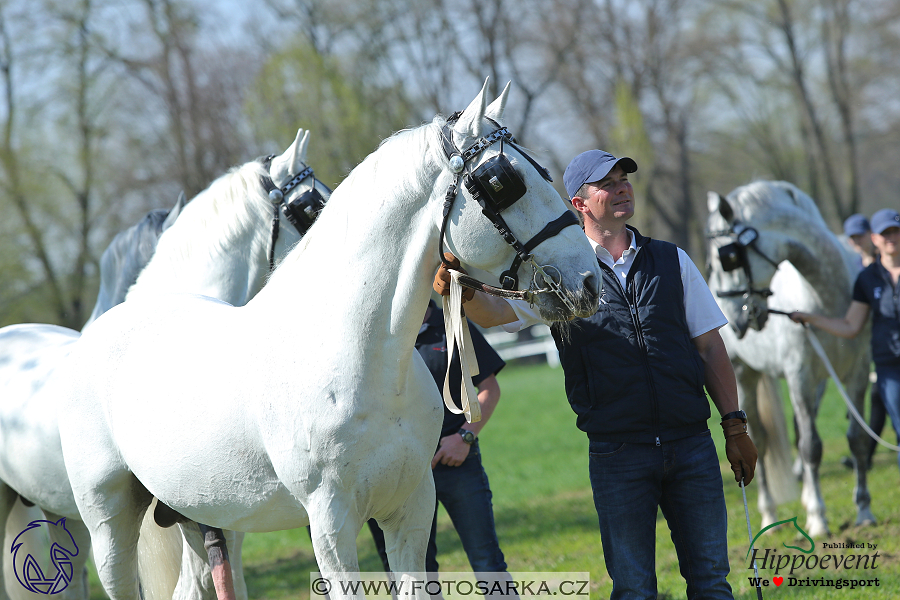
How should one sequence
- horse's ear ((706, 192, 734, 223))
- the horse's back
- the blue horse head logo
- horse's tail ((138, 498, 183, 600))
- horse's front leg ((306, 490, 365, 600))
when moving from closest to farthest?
horse's front leg ((306, 490, 365, 600))
the horse's back
horse's tail ((138, 498, 183, 600))
the blue horse head logo
horse's ear ((706, 192, 734, 223))

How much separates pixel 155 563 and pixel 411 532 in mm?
1831

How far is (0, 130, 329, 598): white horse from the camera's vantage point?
367 cm

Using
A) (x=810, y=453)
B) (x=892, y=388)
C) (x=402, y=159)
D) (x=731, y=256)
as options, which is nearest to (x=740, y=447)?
(x=402, y=159)

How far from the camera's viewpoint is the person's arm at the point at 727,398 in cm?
298

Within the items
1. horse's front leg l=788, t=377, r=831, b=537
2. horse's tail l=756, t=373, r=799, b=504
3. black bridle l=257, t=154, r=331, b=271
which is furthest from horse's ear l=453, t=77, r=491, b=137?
horse's tail l=756, t=373, r=799, b=504

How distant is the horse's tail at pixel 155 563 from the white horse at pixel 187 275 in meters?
0.02

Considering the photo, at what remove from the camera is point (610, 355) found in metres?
2.95

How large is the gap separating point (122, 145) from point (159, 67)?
11.5 ft

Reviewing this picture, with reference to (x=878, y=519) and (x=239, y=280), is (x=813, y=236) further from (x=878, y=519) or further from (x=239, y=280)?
(x=239, y=280)

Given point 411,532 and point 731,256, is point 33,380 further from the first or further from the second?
point 731,256

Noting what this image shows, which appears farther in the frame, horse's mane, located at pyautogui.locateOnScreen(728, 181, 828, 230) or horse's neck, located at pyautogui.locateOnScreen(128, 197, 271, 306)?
horse's mane, located at pyautogui.locateOnScreen(728, 181, 828, 230)

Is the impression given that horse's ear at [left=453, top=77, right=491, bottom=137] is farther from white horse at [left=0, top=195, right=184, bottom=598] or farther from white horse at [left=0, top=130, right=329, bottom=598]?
white horse at [left=0, top=195, right=184, bottom=598]

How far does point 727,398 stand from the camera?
3.08 m

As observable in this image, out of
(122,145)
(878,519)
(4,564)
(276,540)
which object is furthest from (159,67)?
(878,519)
